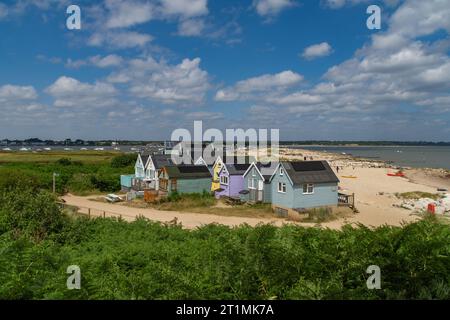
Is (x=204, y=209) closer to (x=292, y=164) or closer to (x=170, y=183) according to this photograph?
(x=170, y=183)

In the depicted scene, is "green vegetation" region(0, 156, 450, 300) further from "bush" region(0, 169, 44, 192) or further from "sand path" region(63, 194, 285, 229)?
"bush" region(0, 169, 44, 192)

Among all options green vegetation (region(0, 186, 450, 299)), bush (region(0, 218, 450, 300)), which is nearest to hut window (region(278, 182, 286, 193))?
green vegetation (region(0, 186, 450, 299))

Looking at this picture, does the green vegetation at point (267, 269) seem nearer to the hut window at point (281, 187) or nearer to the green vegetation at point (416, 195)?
the hut window at point (281, 187)

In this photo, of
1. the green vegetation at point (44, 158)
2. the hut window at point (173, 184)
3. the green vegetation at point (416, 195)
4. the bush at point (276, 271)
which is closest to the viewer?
the bush at point (276, 271)

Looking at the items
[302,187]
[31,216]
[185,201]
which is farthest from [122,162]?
[31,216]

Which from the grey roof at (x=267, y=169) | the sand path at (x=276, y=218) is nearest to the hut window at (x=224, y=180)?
the grey roof at (x=267, y=169)

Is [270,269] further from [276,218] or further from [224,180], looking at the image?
[224,180]
